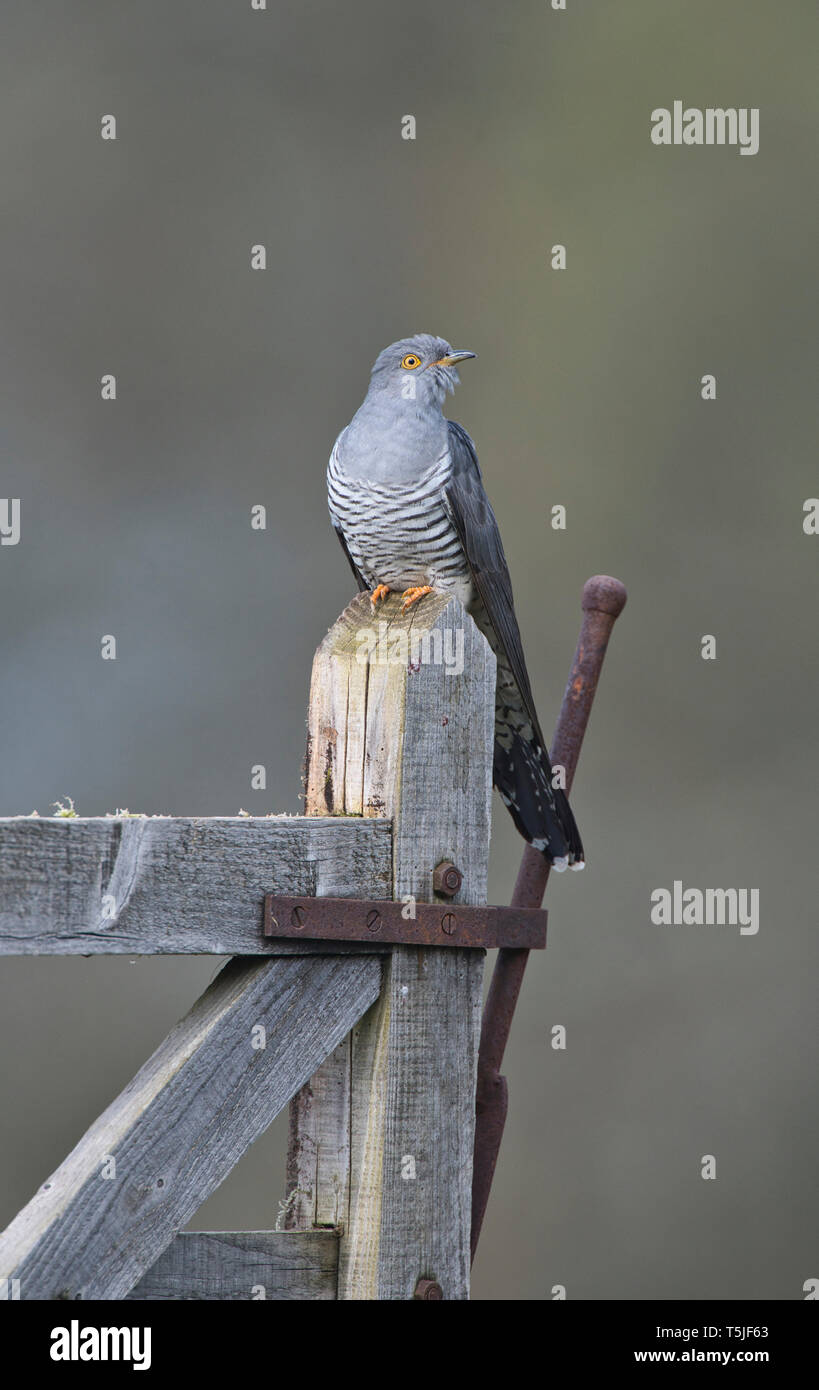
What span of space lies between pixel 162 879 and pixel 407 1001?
10.9 inches

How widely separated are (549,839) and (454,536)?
607mm

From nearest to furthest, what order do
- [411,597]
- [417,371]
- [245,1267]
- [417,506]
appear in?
[245,1267]
[411,597]
[417,506]
[417,371]

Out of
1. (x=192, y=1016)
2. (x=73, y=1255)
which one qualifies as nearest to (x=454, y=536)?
(x=192, y=1016)

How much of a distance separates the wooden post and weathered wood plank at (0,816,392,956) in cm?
8

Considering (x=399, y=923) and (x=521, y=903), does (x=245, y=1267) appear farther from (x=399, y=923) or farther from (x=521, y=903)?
(x=521, y=903)

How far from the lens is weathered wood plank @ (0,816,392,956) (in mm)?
964

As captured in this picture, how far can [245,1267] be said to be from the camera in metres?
1.16

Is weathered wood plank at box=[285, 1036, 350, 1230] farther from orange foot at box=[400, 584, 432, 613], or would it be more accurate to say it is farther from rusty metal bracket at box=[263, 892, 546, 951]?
orange foot at box=[400, 584, 432, 613]

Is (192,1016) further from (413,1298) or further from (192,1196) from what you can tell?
(413,1298)

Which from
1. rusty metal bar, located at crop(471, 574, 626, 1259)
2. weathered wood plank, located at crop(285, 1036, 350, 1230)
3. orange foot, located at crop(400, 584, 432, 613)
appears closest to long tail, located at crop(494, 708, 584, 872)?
rusty metal bar, located at crop(471, 574, 626, 1259)

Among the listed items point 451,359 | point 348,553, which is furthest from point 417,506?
point 451,359

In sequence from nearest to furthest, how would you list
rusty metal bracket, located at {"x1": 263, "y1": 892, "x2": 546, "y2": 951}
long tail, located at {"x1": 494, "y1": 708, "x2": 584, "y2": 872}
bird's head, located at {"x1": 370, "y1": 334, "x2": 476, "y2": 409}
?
rusty metal bracket, located at {"x1": 263, "y1": 892, "x2": 546, "y2": 951}
long tail, located at {"x1": 494, "y1": 708, "x2": 584, "y2": 872}
bird's head, located at {"x1": 370, "y1": 334, "x2": 476, "y2": 409}

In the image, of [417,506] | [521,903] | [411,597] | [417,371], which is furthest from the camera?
[417,371]

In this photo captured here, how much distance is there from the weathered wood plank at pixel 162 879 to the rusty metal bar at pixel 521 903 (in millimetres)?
Result: 303
